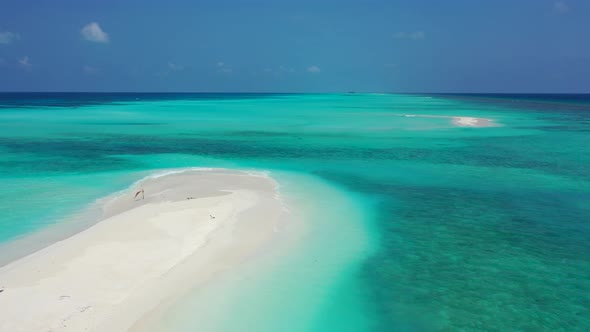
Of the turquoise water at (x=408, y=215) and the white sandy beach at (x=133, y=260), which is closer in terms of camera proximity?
the white sandy beach at (x=133, y=260)

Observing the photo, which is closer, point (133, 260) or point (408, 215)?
point (133, 260)

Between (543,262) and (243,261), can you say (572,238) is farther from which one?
(243,261)

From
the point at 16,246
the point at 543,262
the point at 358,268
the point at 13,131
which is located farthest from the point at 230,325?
the point at 13,131

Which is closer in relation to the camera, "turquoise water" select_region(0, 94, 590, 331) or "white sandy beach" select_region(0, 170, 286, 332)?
"white sandy beach" select_region(0, 170, 286, 332)

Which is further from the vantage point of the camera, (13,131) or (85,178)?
(13,131)

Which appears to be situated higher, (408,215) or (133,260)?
(133,260)
